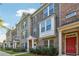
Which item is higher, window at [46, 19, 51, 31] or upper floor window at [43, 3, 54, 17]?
upper floor window at [43, 3, 54, 17]

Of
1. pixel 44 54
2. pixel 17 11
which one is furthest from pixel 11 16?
pixel 44 54

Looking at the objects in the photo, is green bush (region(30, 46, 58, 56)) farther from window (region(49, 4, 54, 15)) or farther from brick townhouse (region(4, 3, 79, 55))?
window (region(49, 4, 54, 15))

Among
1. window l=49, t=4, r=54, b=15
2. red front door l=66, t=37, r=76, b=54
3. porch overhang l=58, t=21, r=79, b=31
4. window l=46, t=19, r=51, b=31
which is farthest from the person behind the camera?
window l=46, t=19, r=51, b=31

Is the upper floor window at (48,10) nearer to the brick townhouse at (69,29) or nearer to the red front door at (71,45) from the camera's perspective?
the brick townhouse at (69,29)

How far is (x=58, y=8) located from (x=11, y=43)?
359 cm

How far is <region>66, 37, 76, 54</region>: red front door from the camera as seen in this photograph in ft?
42.1

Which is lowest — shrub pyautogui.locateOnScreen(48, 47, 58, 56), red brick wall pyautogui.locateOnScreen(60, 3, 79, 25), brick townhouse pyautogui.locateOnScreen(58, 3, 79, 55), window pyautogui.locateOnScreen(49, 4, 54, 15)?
shrub pyautogui.locateOnScreen(48, 47, 58, 56)

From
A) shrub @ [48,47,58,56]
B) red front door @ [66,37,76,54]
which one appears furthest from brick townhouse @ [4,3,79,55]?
shrub @ [48,47,58,56]

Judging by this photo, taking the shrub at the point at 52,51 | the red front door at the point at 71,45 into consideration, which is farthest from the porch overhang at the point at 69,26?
the shrub at the point at 52,51

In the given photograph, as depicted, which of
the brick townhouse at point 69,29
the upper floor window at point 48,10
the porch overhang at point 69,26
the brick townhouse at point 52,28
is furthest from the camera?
the upper floor window at point 48,10

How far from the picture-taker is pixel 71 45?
13062mm

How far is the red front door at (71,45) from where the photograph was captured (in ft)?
42.1

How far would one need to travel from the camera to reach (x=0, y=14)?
12.9 meters

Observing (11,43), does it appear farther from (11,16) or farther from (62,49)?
(62,49)
